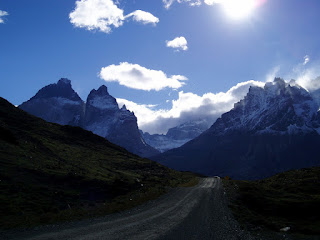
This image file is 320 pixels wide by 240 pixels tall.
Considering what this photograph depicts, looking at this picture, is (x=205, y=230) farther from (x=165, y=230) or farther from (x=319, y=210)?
(x=319, y=210)

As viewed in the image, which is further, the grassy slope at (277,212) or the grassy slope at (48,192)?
the grassy slope at (48,192)

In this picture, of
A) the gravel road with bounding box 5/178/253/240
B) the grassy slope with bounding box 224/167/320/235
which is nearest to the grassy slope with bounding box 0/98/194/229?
the gravel road with bounding box 5/178/253/240

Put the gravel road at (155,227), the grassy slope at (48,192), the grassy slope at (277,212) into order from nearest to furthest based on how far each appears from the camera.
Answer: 1. the gravel road at (155,227)
2. the grassy slope at (277,212)
3. the grassy slope at (48,192)

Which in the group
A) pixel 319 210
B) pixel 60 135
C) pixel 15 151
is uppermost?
pixel 60 135

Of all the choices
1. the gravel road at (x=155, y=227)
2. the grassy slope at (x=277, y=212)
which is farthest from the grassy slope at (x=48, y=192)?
the grassy slope at (x=277, y=212)

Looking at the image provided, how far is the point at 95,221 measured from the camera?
2523 cm

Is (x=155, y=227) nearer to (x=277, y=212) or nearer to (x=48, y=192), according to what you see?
(x=277, y=212)

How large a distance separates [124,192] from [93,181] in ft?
21.4

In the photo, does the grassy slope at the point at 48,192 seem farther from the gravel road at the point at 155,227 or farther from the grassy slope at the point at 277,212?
the grassy slope at the point at 277,212

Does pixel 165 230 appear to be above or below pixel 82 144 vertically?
below

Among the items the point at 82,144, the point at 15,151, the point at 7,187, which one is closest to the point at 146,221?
the point at 7,187

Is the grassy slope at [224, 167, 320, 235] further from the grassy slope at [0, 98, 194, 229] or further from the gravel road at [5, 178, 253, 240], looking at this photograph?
the grassy slope at [0, 98, 194, 229]

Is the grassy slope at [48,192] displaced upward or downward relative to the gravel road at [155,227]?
upward

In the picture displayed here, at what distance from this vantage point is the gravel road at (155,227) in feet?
64.4
